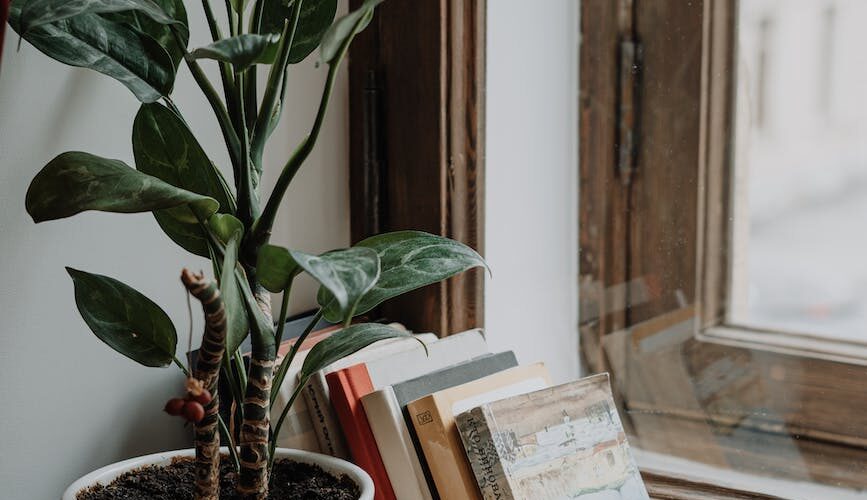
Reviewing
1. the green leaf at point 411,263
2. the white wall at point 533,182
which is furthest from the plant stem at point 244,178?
the white wall at point 533,182

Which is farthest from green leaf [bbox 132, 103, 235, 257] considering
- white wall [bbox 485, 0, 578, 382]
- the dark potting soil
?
white wall [bbox 485, 0, 578, 382]

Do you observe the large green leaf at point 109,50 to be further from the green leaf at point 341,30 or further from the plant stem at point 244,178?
the green leaf at point 341,30

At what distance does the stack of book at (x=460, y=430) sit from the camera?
0.96 m

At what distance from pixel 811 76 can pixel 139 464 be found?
1.01 metres

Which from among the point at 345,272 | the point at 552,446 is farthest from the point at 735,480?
the point at 345,272

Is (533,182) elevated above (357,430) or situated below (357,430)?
above

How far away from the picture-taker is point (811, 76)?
1207 mm

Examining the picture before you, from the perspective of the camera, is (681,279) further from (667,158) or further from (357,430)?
(357,430)

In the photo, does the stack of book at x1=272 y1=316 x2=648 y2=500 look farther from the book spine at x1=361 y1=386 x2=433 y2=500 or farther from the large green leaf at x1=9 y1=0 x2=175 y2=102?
the large green leaf at x1=9 y1=0 x2=175 y2=102

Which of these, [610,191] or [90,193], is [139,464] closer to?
[90,193]

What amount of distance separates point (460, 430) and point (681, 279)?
54cm

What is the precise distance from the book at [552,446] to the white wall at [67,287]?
38 cm

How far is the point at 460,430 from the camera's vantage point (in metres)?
0.96

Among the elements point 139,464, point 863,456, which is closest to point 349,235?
point 139,464
